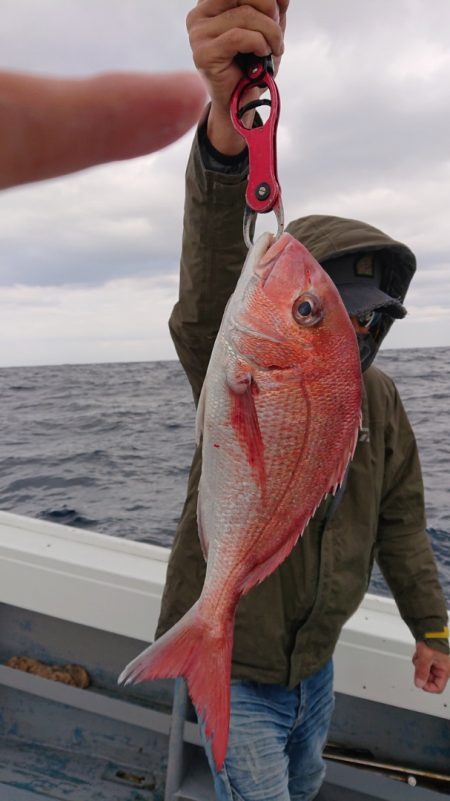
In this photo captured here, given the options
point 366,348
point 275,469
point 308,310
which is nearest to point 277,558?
point 275,469

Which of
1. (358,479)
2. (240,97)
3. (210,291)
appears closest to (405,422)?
(358,479)

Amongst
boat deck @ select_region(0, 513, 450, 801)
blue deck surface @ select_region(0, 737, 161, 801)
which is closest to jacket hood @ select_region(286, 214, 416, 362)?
boat deck @ select_region(0, 513, 450, 801)

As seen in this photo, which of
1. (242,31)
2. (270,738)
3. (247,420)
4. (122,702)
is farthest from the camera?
(122,702)

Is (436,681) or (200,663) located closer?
(200,663)

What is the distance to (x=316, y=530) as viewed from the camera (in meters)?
1.83

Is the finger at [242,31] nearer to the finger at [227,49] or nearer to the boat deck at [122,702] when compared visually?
the finger at [227,49]

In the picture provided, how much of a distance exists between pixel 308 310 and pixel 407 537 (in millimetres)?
1261

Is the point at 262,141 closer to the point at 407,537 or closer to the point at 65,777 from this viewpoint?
the point at 407,537

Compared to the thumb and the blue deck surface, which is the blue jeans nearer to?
the thumb

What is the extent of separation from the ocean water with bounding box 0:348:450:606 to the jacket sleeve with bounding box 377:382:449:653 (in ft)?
8.58

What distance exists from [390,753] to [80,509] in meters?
4.83

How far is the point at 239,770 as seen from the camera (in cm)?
169

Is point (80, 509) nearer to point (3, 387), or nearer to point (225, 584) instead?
point (225, 584)

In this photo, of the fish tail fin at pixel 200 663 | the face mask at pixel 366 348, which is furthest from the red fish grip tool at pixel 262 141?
the face mask at pixel 366 348
